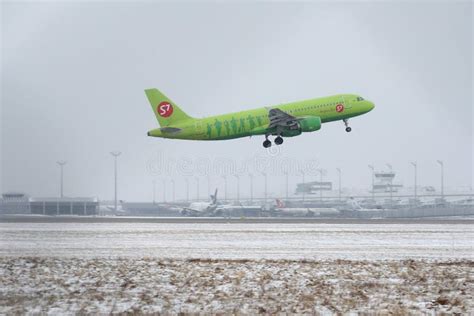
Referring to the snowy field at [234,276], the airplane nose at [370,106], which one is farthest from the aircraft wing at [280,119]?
the snowy field at [234,276]

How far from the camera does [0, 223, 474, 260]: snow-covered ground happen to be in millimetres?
41562

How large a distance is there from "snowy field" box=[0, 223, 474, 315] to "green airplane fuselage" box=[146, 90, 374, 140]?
20816mm

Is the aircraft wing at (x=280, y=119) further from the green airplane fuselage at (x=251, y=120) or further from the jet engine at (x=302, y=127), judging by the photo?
the green airplane fuselage at (x=251, y=120)

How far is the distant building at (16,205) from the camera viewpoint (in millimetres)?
117300

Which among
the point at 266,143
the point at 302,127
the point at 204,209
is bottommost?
the point at 204,209

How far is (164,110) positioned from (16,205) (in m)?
54.6

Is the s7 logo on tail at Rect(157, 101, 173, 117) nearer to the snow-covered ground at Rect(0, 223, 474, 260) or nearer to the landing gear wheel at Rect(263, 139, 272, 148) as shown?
the landing gear wheel at Rect(263, 139, 272, 148)

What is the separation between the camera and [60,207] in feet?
372

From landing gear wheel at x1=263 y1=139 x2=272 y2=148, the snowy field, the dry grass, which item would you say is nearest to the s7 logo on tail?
landing gear wheel at x1=263 y1=139 x2=272 y2=148

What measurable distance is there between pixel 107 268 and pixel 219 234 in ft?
79.2

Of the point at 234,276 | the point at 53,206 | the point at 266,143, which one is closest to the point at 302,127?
the point at 266,143

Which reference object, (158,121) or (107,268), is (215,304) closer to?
→ (107,268)

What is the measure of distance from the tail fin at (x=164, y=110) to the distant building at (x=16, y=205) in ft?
142

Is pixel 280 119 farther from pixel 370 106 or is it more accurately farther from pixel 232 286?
pixel 232 286
